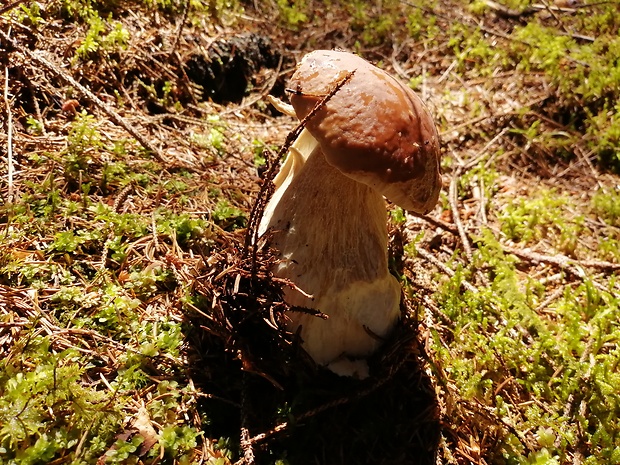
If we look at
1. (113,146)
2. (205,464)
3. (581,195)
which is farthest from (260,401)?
(581,195)

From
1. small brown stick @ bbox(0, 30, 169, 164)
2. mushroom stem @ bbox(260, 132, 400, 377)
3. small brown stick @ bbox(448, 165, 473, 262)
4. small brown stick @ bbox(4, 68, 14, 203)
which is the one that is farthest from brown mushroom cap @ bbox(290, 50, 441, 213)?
small brown stick @ bbox(4, 68, 14, 203)

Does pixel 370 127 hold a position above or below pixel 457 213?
above

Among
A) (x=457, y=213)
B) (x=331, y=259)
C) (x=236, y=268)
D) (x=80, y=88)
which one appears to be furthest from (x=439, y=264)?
(x=80, y=88)

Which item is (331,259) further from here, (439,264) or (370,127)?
(439,264)

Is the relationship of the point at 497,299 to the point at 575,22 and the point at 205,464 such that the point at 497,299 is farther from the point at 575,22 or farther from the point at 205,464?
the point at 575,22

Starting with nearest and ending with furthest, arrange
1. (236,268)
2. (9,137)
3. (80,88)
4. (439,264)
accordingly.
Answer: (236,268) < (9,137) < (80,88) < (439,264)

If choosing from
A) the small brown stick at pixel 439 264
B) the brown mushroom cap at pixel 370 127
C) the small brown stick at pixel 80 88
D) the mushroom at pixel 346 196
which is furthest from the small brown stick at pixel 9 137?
the small brown stick at pixel 439 264
